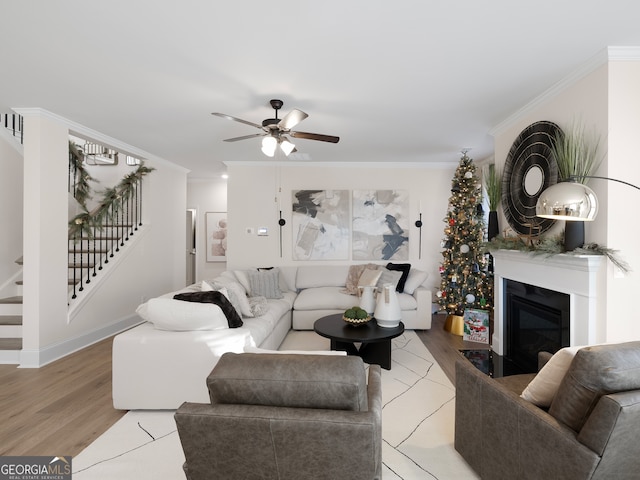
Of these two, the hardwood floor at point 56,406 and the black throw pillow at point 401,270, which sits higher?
the black throw pillow at point 401,270

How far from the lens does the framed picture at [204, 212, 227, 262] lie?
727 centimetres

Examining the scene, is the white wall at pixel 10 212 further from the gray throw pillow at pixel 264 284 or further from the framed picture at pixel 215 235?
the framed picture at pixel 215 235

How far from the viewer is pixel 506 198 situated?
360cm

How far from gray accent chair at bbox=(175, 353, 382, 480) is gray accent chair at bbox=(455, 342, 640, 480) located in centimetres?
69

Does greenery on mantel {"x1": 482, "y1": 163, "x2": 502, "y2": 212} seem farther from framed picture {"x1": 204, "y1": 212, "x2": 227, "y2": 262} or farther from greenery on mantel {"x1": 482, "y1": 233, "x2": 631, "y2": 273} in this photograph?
framed picture {"x1": 204, "y1": 212, "x2": 227, "y2": 262}

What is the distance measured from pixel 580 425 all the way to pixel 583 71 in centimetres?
254

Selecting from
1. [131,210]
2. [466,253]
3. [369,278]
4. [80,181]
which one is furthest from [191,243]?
[466,253]

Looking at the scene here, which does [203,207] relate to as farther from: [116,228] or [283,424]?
[283,424]

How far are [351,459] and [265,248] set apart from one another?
15.3 ft

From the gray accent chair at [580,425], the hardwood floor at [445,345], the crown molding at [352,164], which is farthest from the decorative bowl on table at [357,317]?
the crown molding at [352,164]

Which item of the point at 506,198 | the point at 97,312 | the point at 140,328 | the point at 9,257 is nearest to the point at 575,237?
the point at 506,198

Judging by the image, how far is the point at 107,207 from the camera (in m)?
4.64

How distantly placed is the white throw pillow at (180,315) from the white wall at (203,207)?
4763 mm

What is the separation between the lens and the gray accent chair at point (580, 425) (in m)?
1.19
